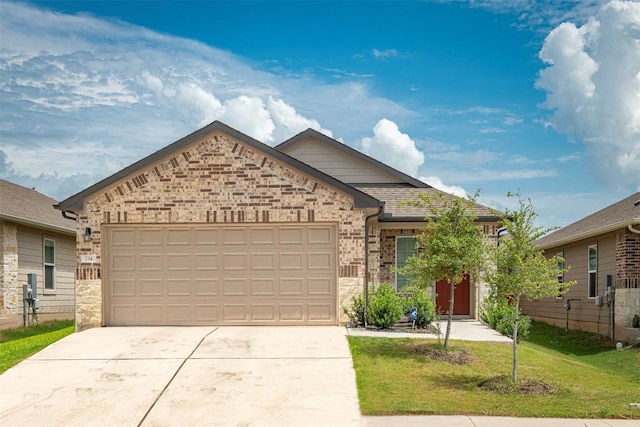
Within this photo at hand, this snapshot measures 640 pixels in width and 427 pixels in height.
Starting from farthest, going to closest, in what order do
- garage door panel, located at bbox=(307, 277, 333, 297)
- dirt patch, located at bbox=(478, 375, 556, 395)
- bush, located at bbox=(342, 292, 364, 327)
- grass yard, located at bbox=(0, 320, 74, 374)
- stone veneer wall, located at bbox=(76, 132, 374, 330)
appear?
1. garage door panel, located at bbox=(307, 277, 333, 297)
2. stone veneer wall, located at bbox=(76, 132, 374, 330)
3. bush, located at bbox=(342, 292, 364, 327)
4. grass yard, located at bbox=(0, 320, 74, 374)
5. dirt patch, located at bbox=(478, 375, 556, 395)

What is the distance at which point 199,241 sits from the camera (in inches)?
689

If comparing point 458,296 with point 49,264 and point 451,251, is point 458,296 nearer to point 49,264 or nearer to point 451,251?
point 451,251

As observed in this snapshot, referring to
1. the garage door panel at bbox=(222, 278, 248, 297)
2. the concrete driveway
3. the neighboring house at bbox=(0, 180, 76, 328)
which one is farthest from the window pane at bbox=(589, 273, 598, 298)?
the neighboring house at bbox=(0, 180, 76, 328)

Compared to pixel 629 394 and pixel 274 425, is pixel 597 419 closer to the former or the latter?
pixel 629 394

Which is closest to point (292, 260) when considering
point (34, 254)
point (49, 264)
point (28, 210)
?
point (34, 254)

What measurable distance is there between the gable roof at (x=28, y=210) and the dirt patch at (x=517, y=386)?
45.3ft

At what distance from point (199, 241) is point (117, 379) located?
528 centimetres

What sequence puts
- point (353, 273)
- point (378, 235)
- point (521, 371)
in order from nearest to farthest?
point (521, 371) → point (353, 273) → point (378, 235)

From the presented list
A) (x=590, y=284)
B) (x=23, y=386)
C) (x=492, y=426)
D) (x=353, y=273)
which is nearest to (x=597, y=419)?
(x=492, y=426)

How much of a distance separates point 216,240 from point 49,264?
8716 millimetres

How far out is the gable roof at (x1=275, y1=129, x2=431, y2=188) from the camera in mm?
22719

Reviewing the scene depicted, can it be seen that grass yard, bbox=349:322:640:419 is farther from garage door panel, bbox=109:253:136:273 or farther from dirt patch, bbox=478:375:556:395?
garage door panel, bbox=109:253:136:273

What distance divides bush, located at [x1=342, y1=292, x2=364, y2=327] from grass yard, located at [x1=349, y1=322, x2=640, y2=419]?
1.65 metres

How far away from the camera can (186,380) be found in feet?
41.2
